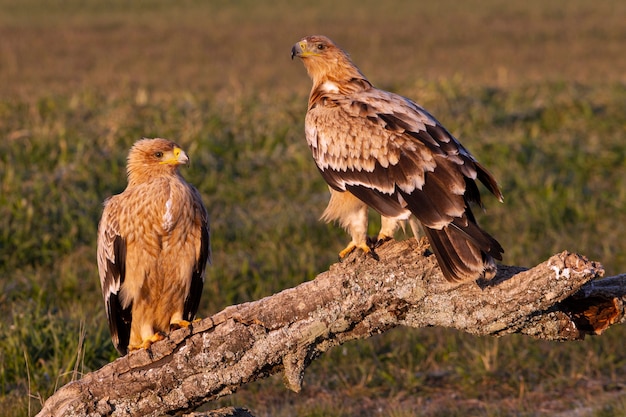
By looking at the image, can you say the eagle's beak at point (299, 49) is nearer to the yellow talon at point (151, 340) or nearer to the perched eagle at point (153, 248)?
the perched eagle at point (153, 248)

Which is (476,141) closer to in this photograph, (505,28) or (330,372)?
(330,372)

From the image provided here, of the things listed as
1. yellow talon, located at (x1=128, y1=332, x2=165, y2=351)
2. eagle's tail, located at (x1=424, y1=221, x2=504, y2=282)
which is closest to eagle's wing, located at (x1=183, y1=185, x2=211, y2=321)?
yellow talon, located at (x1=128, y1=332, x2=165, y2=351)

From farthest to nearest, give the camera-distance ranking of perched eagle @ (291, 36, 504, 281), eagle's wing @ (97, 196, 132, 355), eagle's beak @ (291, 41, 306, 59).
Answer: eagle's beak @ (291, 41, 306, 59)
eagle's wing @ (97, 196, 132, 355)
perched eagle @ (291, 36, 504, 281)

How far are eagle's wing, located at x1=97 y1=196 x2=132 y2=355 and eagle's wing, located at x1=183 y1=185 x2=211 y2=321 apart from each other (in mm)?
348

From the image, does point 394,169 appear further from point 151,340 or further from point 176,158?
point 151,340

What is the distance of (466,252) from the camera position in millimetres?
4473

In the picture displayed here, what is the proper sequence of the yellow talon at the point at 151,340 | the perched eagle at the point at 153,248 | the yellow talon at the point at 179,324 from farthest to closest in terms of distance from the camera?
the yellow talon at the point at 179,324, the perched eagle at the point at 153,248, the yellow talon at the point at 151,340

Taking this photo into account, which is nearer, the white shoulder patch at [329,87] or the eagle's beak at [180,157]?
the eagle's beak at [180,157]

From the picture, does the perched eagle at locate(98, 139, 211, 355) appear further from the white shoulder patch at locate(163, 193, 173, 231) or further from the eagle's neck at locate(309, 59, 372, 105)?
the eagle's neck at locate(309, 59, 372, 105)

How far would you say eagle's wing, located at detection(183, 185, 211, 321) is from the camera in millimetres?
5375

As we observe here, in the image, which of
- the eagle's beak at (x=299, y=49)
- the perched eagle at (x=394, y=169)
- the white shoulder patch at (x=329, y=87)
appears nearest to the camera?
the perched eagle at (x=394, y=169)

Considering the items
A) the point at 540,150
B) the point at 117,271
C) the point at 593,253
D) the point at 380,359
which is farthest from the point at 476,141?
the point at 117,271

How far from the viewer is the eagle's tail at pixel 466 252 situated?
14.5 ft

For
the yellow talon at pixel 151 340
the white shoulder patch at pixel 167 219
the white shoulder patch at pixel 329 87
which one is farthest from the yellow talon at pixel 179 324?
the white shoulder patch at pixel 329 87
